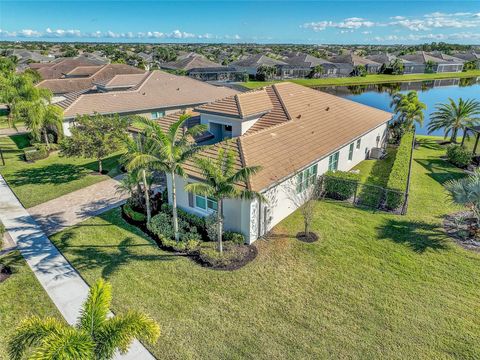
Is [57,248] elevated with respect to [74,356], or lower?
lower

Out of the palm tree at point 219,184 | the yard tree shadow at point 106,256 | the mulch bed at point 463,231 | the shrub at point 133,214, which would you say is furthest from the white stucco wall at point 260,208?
the mulch bed at point 463,231

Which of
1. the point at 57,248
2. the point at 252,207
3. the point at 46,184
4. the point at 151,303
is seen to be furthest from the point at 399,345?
the point at 46,184

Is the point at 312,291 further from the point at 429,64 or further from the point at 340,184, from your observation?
the point at 429,64

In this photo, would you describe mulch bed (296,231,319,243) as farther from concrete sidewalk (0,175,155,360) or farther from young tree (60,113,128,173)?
young tree (60,113,128,173)

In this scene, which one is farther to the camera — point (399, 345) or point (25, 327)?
point (399, 345)

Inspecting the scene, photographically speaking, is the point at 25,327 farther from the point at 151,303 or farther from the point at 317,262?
the point at 317,262

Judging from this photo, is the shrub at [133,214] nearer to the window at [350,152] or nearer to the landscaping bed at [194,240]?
the landscaping bed at [194,240]
